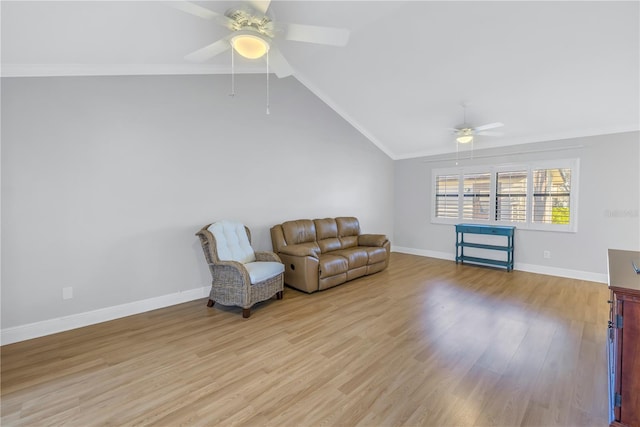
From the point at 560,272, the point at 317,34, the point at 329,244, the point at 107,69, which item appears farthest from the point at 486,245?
the point at 107,69

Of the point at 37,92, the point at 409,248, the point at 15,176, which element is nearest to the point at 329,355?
the point at 15,176

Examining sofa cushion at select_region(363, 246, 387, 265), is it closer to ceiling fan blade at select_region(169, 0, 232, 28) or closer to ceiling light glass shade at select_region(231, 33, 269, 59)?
ceiling light glass shade at select_region(231, 33, 269, 59)

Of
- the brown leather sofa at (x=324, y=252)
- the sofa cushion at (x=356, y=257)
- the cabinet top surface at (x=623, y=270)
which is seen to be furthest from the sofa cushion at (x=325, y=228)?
the cabinet top surface at (x=623, y=270)

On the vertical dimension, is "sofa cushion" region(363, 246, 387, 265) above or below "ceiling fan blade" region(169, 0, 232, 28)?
below

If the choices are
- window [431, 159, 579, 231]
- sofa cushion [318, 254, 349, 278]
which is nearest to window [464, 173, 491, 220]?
window [431, 159, 579, 231]

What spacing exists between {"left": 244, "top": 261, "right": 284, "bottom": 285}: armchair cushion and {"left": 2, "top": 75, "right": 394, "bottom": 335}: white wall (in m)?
0.89

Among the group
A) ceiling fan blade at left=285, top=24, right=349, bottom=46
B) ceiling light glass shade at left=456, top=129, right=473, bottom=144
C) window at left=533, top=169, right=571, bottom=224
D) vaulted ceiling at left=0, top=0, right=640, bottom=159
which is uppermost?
vaulted ceiling at left=0, top=0, right=640, bottom=159

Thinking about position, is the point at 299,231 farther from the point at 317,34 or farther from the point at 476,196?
the point at 476,196

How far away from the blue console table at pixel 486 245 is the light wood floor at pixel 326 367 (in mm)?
1573

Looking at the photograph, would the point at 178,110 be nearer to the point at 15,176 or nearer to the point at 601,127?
the point at 15,176

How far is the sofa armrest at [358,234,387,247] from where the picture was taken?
502 cm

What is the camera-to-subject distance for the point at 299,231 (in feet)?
14.8

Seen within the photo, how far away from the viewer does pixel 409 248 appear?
267 inches

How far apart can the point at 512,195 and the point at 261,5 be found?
5.37 meters
